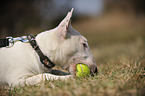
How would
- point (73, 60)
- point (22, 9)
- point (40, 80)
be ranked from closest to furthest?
point (40, 80), point (73, 60), point (22, 9)

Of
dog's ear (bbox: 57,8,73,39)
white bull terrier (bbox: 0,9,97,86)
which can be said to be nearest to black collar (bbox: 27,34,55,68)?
white bull terrier (bbox: 0,9,97,86)

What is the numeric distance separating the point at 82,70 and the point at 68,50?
336 mm

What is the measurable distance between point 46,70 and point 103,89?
955 mm

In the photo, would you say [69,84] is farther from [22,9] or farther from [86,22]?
[86,22]

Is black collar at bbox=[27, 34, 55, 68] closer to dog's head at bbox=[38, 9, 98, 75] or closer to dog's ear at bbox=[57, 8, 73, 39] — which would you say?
dog's head at bbox=[38, 9, 98, 75]

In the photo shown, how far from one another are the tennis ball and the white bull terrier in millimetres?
67

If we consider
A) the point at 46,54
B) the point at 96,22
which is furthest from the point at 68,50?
the point at 96,22

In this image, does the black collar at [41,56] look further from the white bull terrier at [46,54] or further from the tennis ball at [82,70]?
the tennis ball at [82,70]

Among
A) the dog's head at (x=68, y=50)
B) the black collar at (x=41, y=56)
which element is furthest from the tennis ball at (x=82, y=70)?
the black collar at (x=41, y=56)

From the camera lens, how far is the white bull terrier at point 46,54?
190 cm

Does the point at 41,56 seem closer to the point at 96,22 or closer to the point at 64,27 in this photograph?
the point at 64,27

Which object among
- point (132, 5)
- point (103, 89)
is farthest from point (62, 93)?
point (132, 5)

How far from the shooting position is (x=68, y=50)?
2.06 m

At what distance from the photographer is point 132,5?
1236 cm
